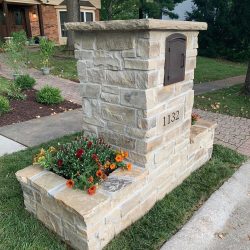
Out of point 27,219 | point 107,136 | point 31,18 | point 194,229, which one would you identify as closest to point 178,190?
point 194,229

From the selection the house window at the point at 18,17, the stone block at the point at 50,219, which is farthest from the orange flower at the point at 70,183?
the house window at the point at 18,17

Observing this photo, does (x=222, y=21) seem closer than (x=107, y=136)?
No

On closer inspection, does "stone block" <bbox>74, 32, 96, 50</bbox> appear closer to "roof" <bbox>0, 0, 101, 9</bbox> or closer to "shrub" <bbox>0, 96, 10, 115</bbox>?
"shrub" <bbox>0, 96, 10, 115</bbox>

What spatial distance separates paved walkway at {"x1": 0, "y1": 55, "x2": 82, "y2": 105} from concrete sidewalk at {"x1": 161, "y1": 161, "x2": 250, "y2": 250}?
16.9 ft

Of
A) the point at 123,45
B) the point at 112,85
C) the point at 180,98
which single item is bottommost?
the point at 180,98

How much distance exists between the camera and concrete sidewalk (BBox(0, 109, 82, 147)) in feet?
16.8

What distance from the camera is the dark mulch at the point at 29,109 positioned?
20.3 ft

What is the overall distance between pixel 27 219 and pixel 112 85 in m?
1.77

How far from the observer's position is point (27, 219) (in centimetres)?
304

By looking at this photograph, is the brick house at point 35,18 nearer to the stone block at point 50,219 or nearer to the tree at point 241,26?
the tree at point 241,26

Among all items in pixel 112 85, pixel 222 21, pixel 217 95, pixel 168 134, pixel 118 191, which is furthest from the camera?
pixel 222 21

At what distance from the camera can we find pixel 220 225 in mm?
3045

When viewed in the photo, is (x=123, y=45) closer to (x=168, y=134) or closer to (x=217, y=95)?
(x=168, y=134)

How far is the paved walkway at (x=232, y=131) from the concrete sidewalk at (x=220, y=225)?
1443 mm
